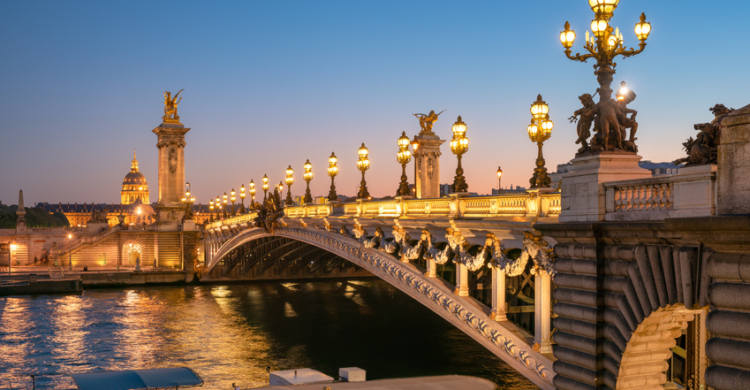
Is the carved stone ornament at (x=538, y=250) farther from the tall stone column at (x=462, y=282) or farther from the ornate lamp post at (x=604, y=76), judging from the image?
the tall stone column at (x=462, y=282)

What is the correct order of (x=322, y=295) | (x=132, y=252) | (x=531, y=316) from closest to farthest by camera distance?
(x=531, y=316), (x=322, y=295), (x=132, y=252)

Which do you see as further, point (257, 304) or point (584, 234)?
point (257, 304)

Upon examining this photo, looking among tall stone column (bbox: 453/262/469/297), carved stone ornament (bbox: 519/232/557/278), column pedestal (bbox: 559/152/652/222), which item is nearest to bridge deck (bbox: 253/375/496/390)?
tall stone column (bbox: 453/262/469/297)

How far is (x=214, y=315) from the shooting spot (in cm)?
5194

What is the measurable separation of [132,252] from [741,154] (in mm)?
Answer: 87296

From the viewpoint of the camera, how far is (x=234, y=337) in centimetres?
4241

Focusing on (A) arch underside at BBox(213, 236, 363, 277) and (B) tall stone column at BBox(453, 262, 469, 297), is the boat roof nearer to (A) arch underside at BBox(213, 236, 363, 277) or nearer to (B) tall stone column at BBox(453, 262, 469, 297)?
(B) tall stone column at BBox(453, 262, 469, 297)

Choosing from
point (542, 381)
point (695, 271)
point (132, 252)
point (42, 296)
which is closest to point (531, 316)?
point (542, 381)

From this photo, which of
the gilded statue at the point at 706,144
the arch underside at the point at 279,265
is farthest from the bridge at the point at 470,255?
the arch underside at the point at 279,265

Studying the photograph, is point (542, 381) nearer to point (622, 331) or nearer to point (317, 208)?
point (622, 331)

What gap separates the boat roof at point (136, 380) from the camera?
21109 mm

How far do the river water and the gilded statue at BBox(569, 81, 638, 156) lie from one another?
1594 cm

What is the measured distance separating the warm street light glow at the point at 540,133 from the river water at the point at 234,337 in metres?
12.1

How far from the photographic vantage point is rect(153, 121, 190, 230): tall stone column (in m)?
95.8
